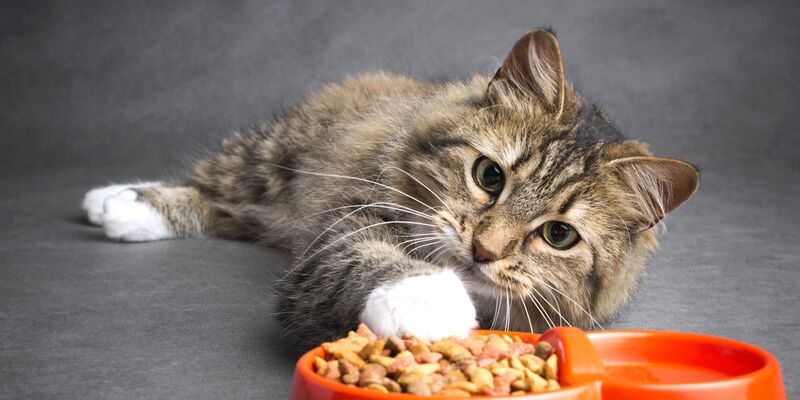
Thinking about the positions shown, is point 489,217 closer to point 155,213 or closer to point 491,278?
point 491,278

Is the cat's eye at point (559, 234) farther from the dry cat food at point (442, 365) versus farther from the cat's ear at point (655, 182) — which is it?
the dry cat food at point (442, 365)

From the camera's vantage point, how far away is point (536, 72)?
2297 mm

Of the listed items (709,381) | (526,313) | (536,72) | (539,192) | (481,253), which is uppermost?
(536,72)

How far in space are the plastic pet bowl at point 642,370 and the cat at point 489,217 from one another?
0.72ft

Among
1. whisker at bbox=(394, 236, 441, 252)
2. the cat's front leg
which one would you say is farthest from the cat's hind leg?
whisker at bbox=(394, 236, 441, 252)

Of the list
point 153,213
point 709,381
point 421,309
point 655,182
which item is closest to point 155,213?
point 153,213

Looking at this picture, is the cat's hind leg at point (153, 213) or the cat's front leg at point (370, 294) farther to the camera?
the cat's hind leg at point (153, 213)

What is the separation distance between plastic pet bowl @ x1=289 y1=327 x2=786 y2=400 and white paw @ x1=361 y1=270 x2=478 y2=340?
150 mm

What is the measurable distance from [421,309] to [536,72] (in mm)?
863

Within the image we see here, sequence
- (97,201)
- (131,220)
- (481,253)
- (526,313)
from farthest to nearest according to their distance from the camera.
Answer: (97,201)
(131,220)
(526,313)
(481,253)

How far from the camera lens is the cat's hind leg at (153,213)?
3256 mm

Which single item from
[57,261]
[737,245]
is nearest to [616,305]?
[737,245]

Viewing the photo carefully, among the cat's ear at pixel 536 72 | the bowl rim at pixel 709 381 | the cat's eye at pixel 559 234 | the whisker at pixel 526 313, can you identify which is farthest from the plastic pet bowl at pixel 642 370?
the cat's ear at pixel 536 72

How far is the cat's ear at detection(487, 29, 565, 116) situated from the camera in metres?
2.23
